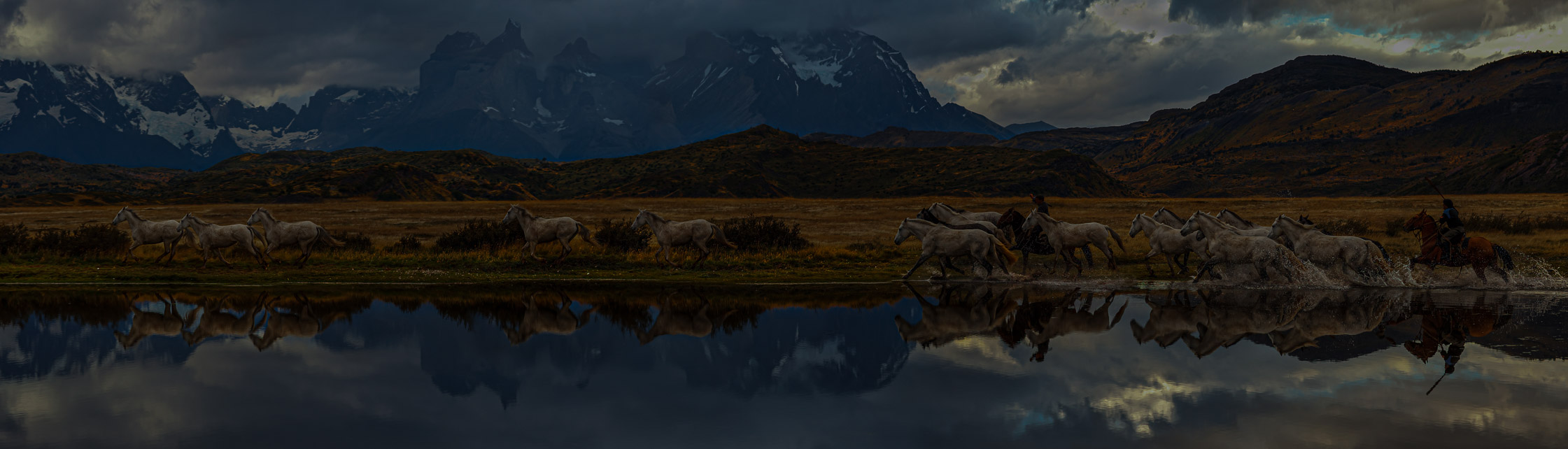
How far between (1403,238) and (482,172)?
430 ft

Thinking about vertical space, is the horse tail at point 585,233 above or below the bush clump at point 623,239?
above

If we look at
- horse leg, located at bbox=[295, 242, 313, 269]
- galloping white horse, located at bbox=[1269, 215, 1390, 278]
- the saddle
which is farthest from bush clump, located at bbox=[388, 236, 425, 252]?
the saddle

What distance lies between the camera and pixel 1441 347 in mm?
11578

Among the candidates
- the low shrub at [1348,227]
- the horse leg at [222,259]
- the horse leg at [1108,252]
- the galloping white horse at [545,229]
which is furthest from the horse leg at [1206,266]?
the horse leg at [222,259]

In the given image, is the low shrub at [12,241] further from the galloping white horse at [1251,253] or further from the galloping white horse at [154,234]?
the galloping white horse at [1251,253]

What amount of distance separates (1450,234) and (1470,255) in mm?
622

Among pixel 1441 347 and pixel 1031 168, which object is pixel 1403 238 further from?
pixel 1031 168

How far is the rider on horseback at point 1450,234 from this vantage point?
1823 centimetres

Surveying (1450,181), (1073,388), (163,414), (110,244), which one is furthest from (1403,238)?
(1450,181)

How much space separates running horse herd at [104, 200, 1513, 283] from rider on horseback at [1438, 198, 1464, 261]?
0.16ft

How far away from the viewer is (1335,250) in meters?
18.6

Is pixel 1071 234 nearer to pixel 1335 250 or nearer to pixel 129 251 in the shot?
pixel 1335 250

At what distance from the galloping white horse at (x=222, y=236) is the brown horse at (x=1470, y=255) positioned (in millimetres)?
29247

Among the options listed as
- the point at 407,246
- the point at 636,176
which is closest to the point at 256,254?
the point at 407,246
